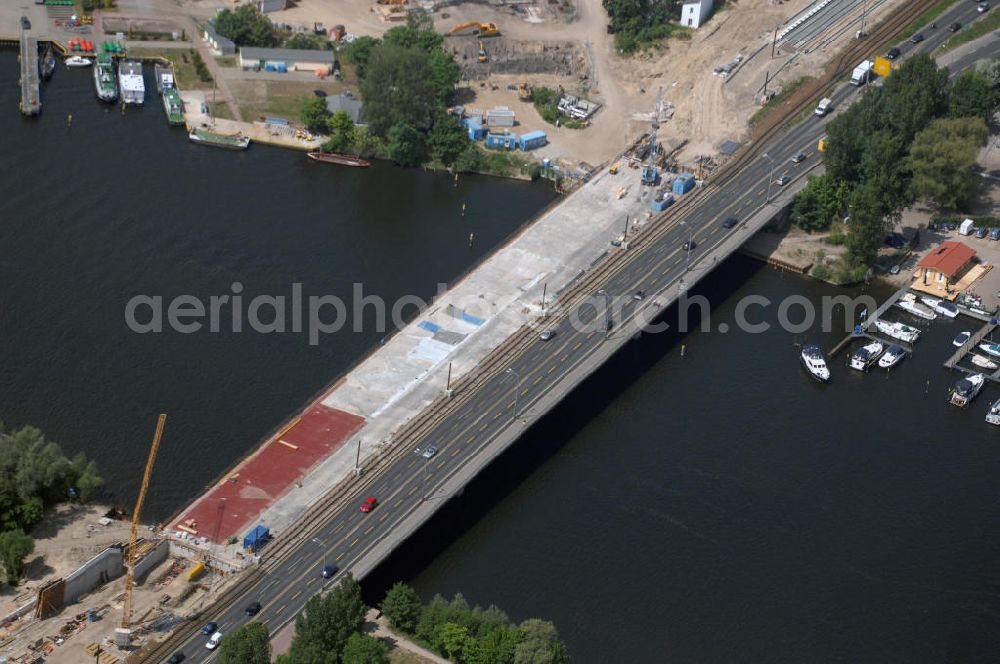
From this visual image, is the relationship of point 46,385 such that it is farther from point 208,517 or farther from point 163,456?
point 208,517

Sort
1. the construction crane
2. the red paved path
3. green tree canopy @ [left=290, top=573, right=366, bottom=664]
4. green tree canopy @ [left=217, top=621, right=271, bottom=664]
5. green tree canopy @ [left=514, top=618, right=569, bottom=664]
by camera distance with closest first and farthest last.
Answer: green tree canopy @ [left=217, top=621, right=271, bottom=664] → green tree canopy @ [left=290, top=573, right=366, bottom=664] → green tree canopy @ [left=514, top=618, right=569, bottom=664] → the construction crane → the red paved path

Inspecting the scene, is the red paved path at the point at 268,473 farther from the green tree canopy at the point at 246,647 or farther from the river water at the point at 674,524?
the green tree canopy at the point at 246,647

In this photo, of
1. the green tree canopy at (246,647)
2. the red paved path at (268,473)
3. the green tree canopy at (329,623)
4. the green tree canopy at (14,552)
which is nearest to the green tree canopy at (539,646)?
the green tree canopy at (329,623)

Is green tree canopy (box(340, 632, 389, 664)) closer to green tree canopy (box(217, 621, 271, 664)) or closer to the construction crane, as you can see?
green tree canopy (box(217, 621, 271, 664))

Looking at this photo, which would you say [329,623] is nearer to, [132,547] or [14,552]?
[132,547]

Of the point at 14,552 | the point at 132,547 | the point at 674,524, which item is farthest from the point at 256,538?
the point at 674,524

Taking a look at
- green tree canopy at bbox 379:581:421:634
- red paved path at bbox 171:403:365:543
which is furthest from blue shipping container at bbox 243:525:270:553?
green tree canopy at bbox 379:581:421:634

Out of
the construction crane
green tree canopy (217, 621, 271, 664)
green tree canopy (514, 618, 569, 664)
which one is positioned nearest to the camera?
green tree canopy (217, 621, 271, 664)
